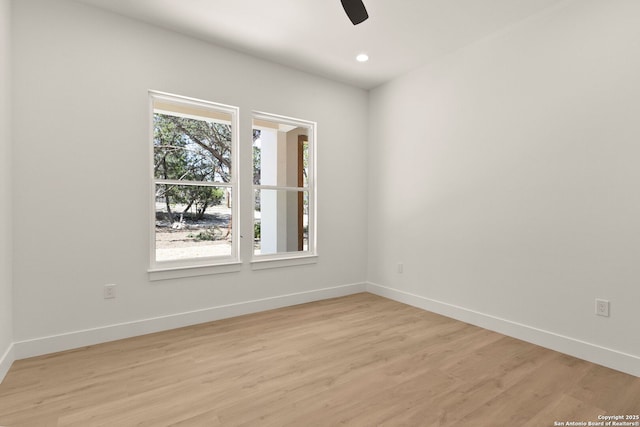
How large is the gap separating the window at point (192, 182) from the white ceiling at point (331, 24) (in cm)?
70

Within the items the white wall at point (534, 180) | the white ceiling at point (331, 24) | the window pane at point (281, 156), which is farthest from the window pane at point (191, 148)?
the white wall at point (534, 180)

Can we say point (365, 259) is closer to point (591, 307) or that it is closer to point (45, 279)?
point (591, 307)

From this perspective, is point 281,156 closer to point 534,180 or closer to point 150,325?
point 150,325

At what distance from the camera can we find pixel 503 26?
312cm

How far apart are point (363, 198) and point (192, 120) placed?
2.44m

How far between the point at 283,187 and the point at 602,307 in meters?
3.24

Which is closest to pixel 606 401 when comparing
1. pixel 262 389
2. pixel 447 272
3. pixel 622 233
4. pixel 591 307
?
pixel 591 307

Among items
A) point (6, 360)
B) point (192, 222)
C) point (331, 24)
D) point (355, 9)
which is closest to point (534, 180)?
point (355, 9)

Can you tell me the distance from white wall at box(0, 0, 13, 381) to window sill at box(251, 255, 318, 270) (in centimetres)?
203

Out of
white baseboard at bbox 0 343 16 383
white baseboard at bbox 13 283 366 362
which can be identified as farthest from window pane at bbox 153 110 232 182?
white baseboard at bbox 0 343 16 383

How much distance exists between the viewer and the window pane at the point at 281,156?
12.9 feet

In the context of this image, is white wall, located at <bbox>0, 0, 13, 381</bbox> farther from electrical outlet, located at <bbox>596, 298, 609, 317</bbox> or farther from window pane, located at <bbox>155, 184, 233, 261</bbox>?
electrical outlet, located at <bbox>596, 298, 609, 317</bbox>

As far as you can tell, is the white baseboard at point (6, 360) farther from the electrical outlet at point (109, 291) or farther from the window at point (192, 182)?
the window at point (192, 182)

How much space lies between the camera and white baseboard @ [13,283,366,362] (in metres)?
2.66
